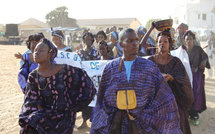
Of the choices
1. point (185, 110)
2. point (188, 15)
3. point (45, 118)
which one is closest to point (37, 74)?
point (45, 118)

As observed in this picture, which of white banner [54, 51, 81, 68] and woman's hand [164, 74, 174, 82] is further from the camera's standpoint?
white banner [54, 51, 81, 68]

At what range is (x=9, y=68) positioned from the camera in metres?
14.3

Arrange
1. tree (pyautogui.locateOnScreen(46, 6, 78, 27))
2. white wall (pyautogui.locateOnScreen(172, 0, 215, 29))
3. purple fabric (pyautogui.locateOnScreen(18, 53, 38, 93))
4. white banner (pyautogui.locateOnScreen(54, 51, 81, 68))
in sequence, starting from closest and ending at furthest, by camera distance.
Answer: purple fabric (pyautogui.locateOnScreen(18, 53, 38, 93))
white banner (pyautogui.locateOnScreen(54, 51, 81, 68))
white wall (pyautogui.locateOnScreen(172, 0, 215, 29))
tree (pyautogui.locateOnScreen(46, 6, 78, 27))

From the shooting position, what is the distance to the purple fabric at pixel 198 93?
18.3ft

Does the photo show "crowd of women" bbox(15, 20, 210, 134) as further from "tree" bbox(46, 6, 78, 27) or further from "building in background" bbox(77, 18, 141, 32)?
"building in background" bbox(77, 18, 141, 32)

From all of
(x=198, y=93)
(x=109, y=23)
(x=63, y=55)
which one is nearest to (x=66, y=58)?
(x=63, y=55)

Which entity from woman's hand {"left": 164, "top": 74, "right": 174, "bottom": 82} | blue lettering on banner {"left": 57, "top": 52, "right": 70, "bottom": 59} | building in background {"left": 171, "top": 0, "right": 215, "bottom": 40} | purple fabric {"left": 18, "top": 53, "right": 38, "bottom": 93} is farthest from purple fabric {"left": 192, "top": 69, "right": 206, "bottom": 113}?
building in background {"left": 171, "top": 0, "right": 215, "bottom": 40}

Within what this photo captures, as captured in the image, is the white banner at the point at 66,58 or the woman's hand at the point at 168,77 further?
the white banner at the point at 66,58

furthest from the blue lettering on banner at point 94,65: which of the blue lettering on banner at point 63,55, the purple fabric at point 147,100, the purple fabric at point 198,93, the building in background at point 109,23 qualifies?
the building in background at point 109,23

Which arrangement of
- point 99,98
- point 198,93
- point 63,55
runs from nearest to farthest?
point 99,98
point 63,55
point 198,93

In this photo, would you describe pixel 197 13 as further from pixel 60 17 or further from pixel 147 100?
→ pixel 147 100

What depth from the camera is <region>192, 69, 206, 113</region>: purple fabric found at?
5.58 m

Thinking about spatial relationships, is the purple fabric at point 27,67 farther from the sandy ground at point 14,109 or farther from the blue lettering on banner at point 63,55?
the sandy ground at point 14,109

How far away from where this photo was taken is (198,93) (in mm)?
5629
